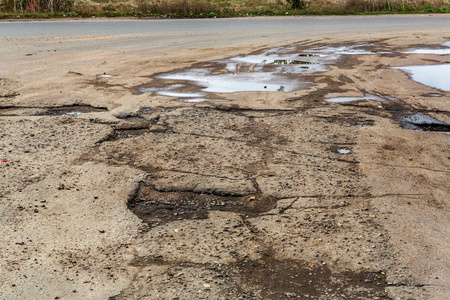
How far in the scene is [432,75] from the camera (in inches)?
411

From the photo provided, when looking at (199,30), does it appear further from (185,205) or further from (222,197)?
(185,205)

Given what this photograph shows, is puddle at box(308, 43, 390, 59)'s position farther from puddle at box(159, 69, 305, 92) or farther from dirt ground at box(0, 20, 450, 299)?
dirt ground at box(0, 20, 450, 299)

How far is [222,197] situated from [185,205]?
0.40m

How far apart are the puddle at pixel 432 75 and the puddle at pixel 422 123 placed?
2.28 m

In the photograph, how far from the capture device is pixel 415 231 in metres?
4.10

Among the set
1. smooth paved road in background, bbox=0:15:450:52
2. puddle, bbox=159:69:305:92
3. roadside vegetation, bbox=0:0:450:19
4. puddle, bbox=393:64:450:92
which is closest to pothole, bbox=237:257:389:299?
puddle, bbox=159:69:305:92

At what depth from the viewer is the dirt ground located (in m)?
3.47

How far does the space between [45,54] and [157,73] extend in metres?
4.29

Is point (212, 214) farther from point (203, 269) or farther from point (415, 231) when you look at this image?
point (415, 231)

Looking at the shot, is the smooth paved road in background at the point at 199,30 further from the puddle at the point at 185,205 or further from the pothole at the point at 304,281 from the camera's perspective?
the pothole at the point at 304,281

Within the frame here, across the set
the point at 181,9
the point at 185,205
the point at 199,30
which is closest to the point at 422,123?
the point at 185,205

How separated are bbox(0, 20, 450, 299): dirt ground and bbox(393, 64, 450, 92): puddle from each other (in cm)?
110

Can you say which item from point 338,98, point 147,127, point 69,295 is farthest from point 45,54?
point 69,295

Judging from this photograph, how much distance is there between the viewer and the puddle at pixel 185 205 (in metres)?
4.40
